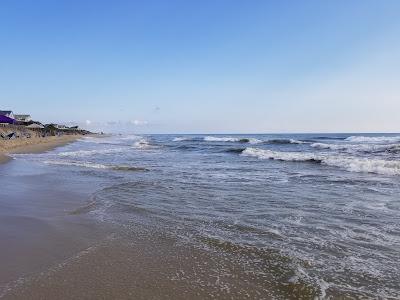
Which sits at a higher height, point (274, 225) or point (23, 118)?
point (23, 118)

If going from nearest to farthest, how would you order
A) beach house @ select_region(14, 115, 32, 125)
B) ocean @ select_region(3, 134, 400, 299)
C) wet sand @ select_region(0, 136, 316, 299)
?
wet sand @ select_region(0, 136, 316, 299)
ocean @ select_region(3, 134, 400, 299)
beach house @ select_region(14, 115, 32, 125)

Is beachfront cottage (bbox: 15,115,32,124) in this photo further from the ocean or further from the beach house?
the ocean

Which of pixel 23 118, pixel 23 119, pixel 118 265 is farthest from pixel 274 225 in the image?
pixel 23 118

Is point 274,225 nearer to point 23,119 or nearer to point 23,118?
point 23,119

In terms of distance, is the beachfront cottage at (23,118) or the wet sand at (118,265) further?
the beachfront cottage at (23,118)

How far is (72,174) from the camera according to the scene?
15.9 m

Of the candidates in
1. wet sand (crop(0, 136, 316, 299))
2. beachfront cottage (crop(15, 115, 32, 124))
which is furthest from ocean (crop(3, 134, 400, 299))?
beachfront cottage (crop(15, 115, 32, 124))

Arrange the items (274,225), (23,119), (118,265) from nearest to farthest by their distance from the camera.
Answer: (118,265) → (274,225) → (23,119)

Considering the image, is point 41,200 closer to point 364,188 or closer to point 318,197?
point 318,197

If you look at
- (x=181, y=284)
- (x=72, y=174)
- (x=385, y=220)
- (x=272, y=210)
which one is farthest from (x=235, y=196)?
(x=72, y=174)

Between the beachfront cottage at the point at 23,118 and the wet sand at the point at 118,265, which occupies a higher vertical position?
the beachfront cottage at the point at 23,118

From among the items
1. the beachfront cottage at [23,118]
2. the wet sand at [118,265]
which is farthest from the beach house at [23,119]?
the wet sand at [118,265]

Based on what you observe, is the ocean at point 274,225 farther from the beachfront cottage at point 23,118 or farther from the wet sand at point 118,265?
the beachfront cottage at point 23,118

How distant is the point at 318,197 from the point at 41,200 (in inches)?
297
